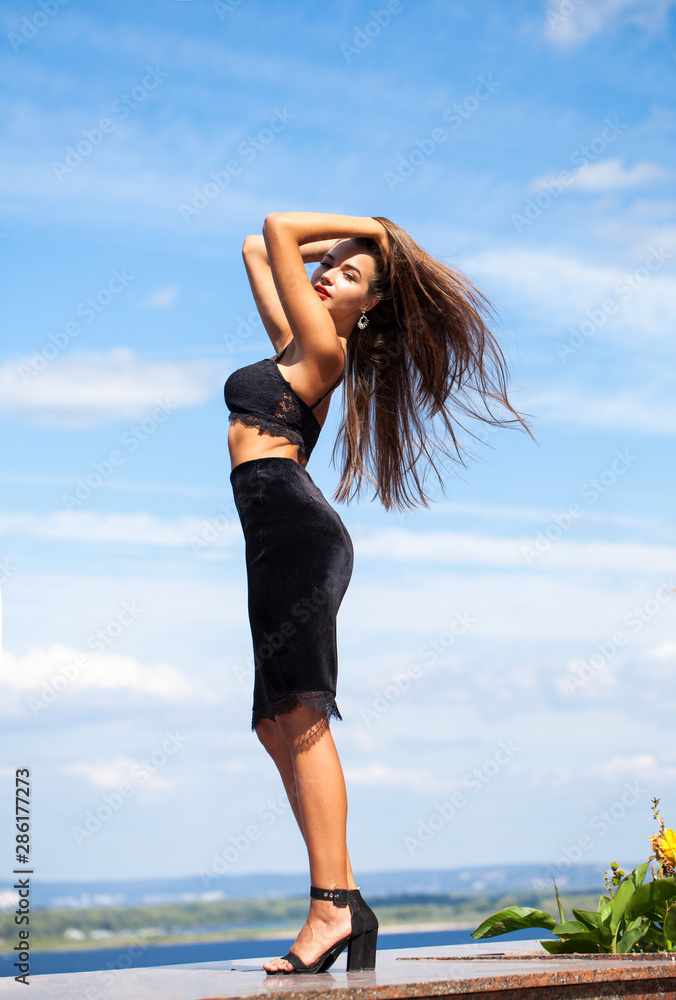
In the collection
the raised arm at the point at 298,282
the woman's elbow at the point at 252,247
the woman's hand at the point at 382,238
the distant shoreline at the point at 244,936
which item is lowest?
the distant shoreline at the point at 244,936

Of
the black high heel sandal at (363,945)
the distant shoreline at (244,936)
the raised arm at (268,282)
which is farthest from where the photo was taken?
the distant shoreline at (244,936)

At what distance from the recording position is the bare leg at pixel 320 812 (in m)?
2.99

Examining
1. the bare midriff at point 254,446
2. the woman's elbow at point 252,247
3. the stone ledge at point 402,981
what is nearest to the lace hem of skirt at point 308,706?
the stone ledge at point 402,981

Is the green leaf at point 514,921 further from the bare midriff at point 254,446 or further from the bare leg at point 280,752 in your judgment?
the bare midriff at point 254,446

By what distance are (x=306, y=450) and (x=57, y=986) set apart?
1.89 meters

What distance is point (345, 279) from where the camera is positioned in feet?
11.9

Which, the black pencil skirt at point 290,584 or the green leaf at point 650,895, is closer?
the black pencil skirt at point 290,584

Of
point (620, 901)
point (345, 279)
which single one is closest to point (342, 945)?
point (620, 901)

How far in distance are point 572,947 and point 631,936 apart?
23 cm

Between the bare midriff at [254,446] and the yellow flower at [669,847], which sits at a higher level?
the bare midriff at [254,446]

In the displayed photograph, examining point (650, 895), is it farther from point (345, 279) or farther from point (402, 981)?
point (345, 279)

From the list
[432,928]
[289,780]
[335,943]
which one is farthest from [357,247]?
[432,928]

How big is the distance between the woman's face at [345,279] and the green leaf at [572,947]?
103 inches

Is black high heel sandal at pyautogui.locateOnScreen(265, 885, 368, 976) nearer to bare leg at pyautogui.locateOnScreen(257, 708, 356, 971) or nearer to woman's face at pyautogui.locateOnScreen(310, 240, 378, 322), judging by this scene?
bare leg at pyautogui.locateOnScreen(257, 708, 356, 971)
